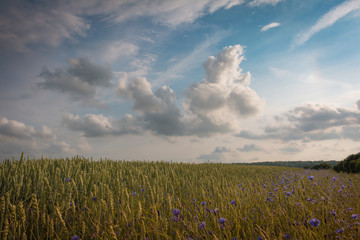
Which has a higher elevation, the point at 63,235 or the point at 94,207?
the point at 94,207

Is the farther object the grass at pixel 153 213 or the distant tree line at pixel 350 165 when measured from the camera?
the distant tree line at pixel 350 165

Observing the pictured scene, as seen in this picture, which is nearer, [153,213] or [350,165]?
[153,213]

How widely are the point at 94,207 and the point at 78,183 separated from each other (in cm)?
189

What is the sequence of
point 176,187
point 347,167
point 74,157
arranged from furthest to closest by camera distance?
point 347,167 → point 74,157 → point 176,187

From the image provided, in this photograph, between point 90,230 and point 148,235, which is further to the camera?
point 90,230

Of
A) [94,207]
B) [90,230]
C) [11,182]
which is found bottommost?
[90,230]

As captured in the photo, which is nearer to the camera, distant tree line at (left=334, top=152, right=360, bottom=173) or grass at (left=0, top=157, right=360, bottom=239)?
grass at (left=0, top=157, right=360, bottom=239)

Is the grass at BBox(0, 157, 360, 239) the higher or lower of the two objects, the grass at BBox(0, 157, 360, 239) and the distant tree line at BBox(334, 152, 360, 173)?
the lower

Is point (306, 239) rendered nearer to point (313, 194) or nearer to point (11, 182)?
point (313, 194)

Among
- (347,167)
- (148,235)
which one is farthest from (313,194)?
(347,167)

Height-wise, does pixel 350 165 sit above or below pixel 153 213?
above

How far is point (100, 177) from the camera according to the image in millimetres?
6578

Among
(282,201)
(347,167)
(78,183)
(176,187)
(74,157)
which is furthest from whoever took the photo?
(347,167)

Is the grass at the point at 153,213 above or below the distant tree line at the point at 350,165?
below
